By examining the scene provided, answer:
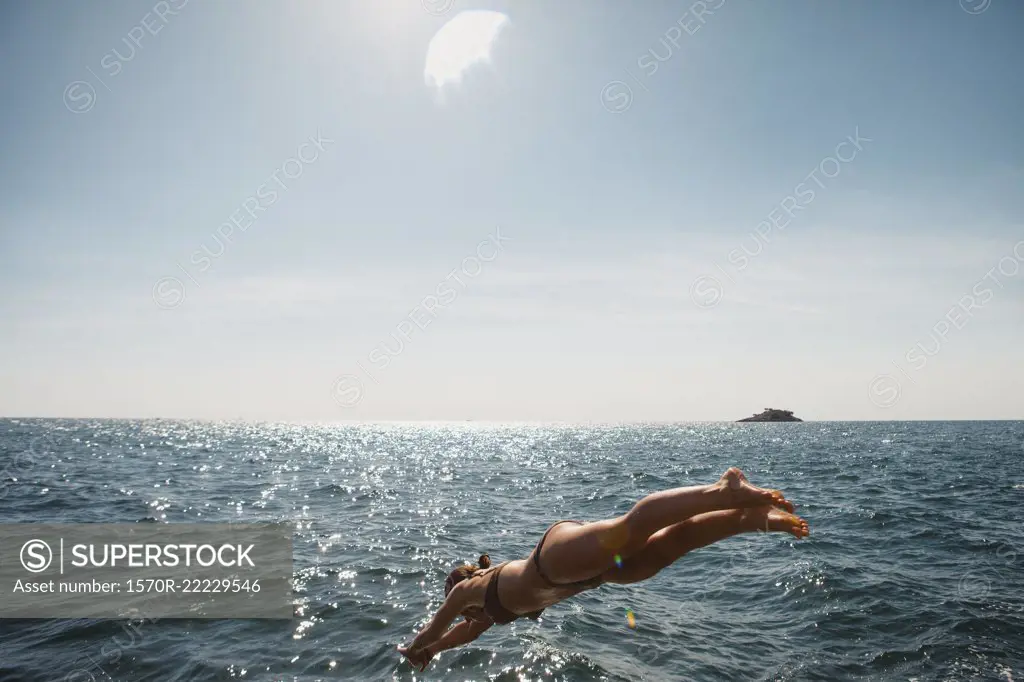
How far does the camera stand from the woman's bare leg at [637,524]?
480cm

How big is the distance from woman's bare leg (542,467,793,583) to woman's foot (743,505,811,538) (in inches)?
4.7

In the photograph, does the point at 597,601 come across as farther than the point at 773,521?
Yes

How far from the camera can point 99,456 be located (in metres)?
46.7

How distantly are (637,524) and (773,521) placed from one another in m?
1.27

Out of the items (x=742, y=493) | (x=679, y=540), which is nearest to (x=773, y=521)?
(x=742, y=493)

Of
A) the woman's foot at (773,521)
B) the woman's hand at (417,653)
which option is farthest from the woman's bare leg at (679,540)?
the woman's hand at (417,653)

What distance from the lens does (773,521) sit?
4934 mm

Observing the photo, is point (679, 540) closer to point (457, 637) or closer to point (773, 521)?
point (773, 521)

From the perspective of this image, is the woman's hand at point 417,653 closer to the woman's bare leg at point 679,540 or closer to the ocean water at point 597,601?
the woman's bare leg at point 679,540

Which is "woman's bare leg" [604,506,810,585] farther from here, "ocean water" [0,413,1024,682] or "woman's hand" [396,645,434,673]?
"ocean water" [0,413,1024,682]

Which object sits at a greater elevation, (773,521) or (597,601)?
(773,521)

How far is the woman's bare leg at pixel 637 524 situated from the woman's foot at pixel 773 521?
0.12m

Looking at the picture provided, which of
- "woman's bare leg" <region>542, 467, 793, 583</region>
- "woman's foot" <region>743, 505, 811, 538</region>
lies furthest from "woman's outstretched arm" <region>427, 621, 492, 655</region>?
"woman's foot" <region>743, 505, 811, 538</region>

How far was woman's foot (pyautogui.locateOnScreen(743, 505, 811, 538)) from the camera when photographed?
483 cm
